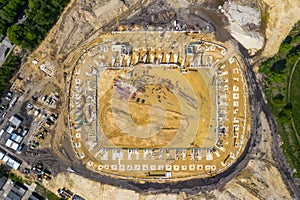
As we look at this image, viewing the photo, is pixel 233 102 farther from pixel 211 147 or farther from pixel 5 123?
pixel 5 123

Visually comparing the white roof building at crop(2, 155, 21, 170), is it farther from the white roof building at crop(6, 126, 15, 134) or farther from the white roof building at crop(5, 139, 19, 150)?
the white roof building at crop(6, 126, 15, 134)

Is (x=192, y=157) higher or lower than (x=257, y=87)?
lower

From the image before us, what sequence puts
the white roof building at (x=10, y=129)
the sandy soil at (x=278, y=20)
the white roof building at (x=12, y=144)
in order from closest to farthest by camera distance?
the sandy soil at (x=278, y=20) → the white roof building at (x=12, y=144) → the white roof building at (x=10, y=129)

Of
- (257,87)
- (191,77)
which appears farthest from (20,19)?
(257,87)

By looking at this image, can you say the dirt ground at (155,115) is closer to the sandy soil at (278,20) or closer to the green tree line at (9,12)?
the sandy soil at (278,20)

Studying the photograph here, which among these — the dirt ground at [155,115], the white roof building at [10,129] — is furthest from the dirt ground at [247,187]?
the white roof building at [10,129]

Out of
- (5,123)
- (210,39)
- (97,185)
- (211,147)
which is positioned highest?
(210,39)

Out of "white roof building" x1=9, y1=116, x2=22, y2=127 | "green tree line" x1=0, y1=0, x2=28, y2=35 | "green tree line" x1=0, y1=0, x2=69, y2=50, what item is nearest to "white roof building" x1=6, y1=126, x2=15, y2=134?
"white roof building" x1=9, y1=116, x2=22, y2=127
